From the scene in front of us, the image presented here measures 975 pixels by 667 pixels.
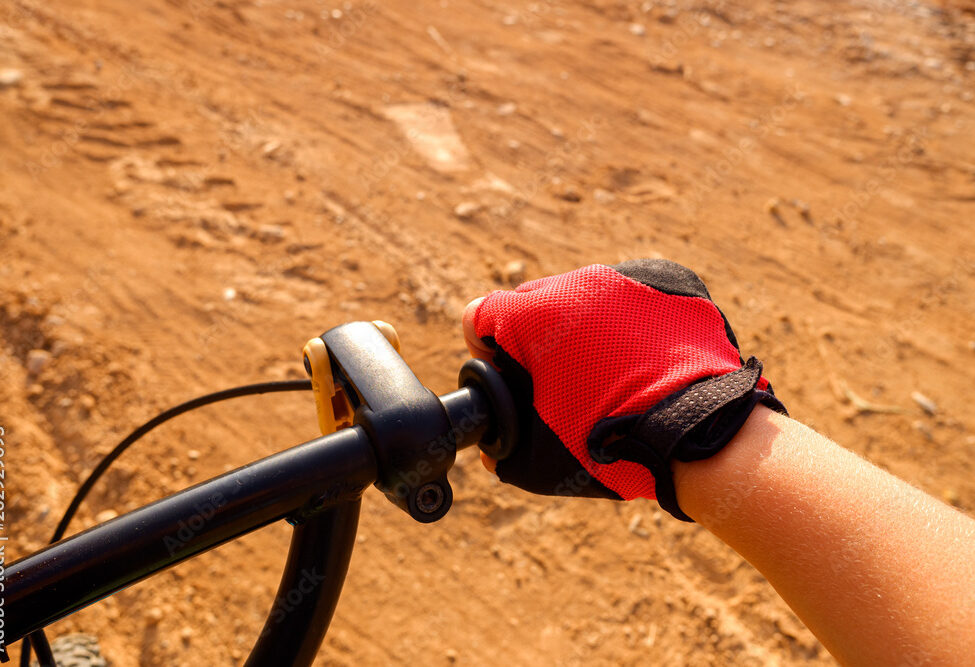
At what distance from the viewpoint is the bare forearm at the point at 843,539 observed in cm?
91

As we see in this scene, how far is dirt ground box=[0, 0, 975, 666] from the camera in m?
2.60

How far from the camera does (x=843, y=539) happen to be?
998mm

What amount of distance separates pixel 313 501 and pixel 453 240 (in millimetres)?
3142

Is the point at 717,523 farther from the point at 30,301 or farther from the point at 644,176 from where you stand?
the point at 644,176

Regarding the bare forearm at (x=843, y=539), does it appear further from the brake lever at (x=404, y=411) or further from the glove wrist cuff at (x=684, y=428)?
the brake lever at (x=404, y=411)

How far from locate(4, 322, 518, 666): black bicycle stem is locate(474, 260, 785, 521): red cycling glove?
143 mm

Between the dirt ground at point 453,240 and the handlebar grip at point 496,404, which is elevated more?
the handlebar grip at point 496,404

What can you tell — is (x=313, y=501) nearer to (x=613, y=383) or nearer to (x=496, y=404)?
(x=496, y=404)

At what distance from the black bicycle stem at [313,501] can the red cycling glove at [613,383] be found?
14cm
